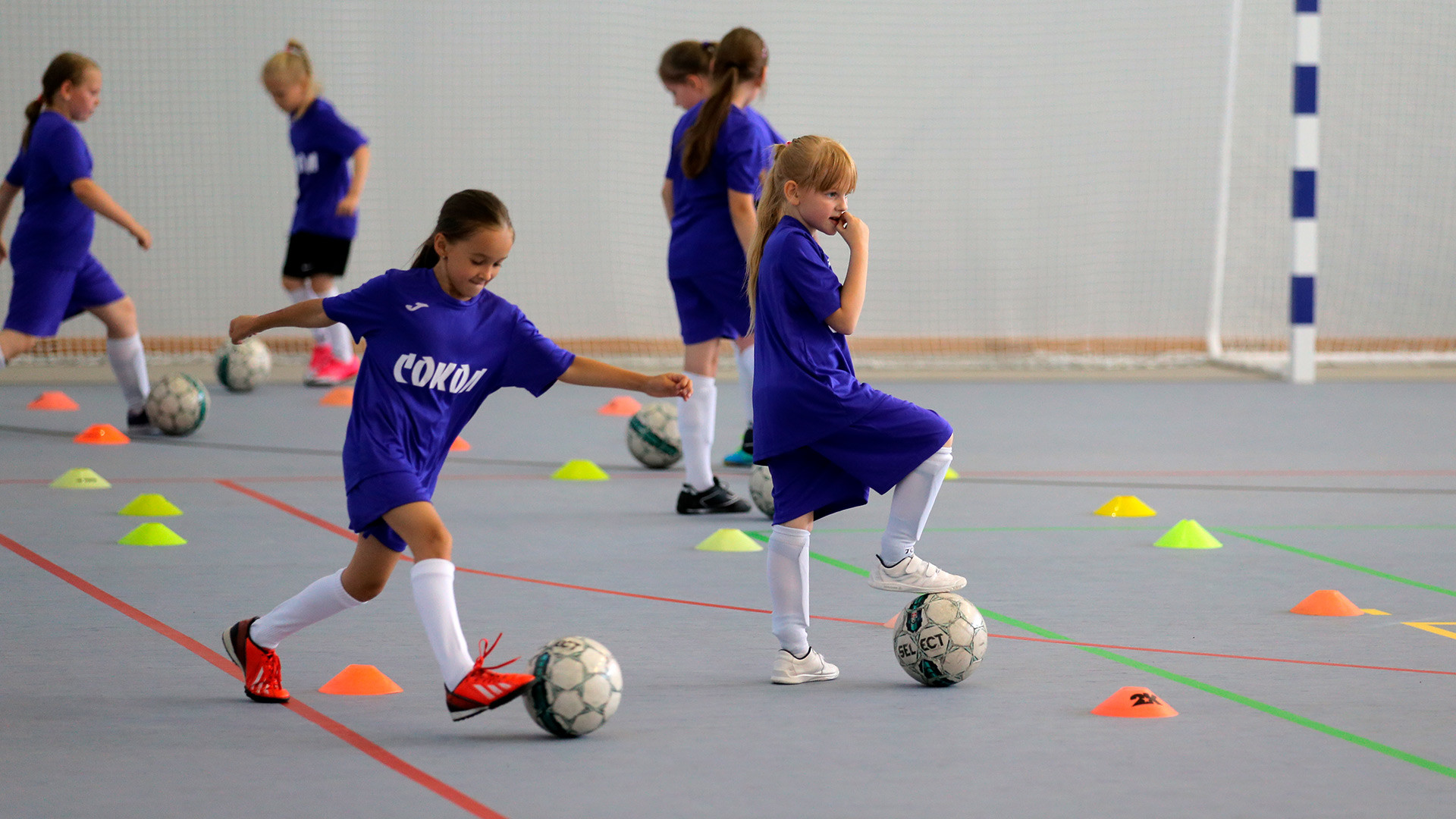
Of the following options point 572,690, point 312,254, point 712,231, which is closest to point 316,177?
point 312,254

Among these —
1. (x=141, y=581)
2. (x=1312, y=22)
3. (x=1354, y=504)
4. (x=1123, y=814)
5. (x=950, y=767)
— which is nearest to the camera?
(x=1123, y=814)

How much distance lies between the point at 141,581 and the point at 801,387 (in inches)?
81.3

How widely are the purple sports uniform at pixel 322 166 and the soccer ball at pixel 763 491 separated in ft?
14.8

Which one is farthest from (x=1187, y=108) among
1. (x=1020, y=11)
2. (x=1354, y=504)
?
(x=1354, y=504)

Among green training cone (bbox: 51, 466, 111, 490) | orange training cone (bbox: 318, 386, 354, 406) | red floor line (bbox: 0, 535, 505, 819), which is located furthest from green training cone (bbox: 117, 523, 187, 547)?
orange training cone (bbox: 318, 386, 354, 406)

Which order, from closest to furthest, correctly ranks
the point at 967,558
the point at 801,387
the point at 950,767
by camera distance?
the point at 950,767 < the point at 801,387 < the point at 967,558

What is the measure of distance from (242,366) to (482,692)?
6994mm

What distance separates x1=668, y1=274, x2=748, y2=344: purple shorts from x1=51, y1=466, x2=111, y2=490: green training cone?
2340 mm

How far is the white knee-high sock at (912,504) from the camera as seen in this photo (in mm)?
3600

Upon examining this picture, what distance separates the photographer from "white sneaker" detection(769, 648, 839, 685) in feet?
11.2

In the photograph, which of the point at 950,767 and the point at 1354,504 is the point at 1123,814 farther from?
the point at 1354,504

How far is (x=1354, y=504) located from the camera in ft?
19.5

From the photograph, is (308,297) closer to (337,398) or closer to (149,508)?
(337,398)

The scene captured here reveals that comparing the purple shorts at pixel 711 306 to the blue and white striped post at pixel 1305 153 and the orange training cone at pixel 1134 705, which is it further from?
the blue and white striped post at pixel 1305 153
